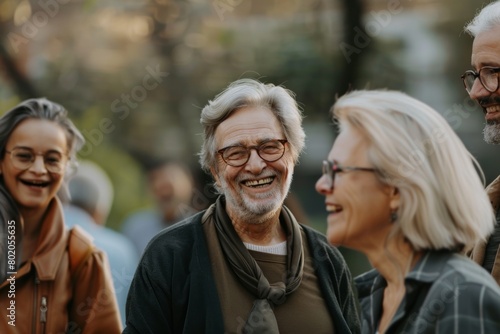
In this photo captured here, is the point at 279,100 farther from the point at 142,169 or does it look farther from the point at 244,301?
the point at 142,169

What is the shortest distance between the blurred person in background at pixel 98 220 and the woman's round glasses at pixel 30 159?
1.51 metres

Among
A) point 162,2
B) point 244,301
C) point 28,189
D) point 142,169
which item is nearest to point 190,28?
point 162,2

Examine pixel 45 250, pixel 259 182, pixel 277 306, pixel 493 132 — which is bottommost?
pixel 277 306

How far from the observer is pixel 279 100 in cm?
408

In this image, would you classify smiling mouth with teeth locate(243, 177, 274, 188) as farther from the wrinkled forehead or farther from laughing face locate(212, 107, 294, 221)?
the wrinkled forehead

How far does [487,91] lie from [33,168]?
2.06 m

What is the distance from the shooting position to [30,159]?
4219mm

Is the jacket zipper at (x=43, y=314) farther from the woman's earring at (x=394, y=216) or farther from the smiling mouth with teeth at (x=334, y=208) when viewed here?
the woman's earring at (x=394, y=216)

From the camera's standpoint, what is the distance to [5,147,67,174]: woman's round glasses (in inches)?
165

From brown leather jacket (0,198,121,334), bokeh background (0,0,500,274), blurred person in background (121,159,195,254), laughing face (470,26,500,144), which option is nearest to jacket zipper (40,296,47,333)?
brown leather jacket (0,198,121,334)

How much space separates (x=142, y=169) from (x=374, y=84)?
3643 millimetres

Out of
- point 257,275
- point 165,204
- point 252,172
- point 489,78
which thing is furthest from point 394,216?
point 165,204

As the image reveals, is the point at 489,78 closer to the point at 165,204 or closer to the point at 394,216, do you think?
the point at 394,216

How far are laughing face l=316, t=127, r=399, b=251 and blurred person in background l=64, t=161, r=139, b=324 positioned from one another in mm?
2924
